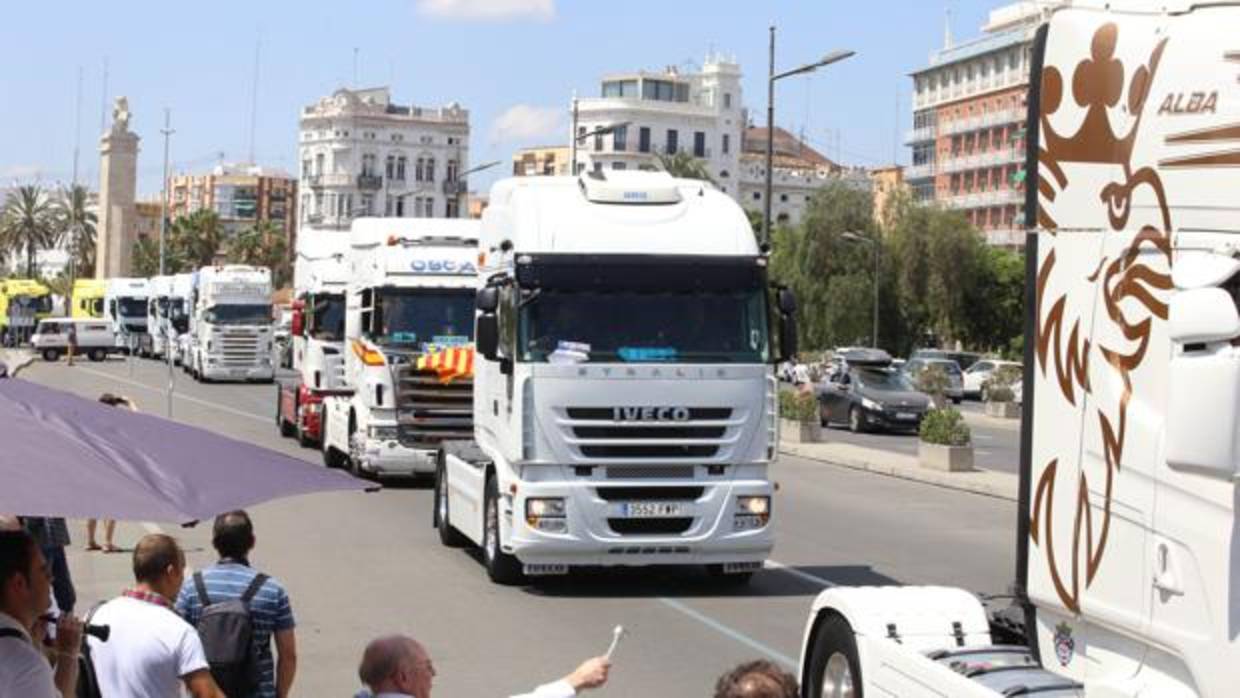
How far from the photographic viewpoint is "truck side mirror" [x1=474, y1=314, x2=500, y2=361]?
52.7 ft

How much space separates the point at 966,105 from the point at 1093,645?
132 meters

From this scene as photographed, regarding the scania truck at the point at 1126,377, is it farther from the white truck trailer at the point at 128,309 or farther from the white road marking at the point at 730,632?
the white truck trailer at the point at 128,309

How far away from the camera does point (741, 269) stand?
631 inches

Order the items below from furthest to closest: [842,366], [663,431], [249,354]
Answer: [249,354] → [842,366] → [663,431]

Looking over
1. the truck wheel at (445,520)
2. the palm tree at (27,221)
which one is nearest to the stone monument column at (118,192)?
the palm tree at (27,221)

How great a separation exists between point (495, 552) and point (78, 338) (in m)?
69.2

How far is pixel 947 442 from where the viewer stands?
30406 mm

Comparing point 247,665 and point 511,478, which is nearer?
point 247,665

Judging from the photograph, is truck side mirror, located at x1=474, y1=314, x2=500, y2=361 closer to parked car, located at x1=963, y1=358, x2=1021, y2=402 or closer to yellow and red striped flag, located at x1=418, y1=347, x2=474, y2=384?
yellow and red striped flag, located at x1=418, y1=347, x2=474, y2=384

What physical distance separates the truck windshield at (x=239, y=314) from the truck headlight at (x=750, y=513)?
47.5 metres

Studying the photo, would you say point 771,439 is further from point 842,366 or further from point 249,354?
point 249,354

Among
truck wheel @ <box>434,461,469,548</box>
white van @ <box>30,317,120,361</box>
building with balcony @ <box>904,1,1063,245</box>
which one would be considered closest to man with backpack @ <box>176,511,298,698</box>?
truck wheel @ <box>434,461,469,548</box>

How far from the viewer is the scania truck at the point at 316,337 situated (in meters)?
32.3

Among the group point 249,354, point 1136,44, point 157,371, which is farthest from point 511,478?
point 157,371
